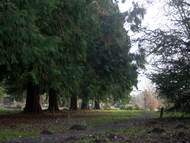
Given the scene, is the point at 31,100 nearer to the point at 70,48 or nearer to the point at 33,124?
the point at 33,124

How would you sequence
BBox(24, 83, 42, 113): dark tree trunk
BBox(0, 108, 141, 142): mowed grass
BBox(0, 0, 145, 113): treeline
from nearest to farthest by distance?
BBox(0, 0, 145, 113): treeline → BBox(0, 108, 141, 142): mowed grass → BBox(24, 83, 42, 113): dark tree trunk

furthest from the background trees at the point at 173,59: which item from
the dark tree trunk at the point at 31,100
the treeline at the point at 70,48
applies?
the dark tree trunk at the point at 31,100

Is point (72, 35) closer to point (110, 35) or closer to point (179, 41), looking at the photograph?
point (110, 35)

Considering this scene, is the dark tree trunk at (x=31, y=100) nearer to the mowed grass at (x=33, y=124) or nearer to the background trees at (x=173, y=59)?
the mowed grass at (x=33, y=124)

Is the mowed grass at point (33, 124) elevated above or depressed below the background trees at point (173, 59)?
below

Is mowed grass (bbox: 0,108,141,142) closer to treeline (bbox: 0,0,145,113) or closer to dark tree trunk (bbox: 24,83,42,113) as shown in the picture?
treeline (bbox: 0,0,145,113)

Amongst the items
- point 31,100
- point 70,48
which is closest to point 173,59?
point 70,48

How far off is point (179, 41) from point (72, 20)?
5902mm

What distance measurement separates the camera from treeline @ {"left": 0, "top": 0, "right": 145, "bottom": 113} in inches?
243

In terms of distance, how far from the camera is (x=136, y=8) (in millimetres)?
12773

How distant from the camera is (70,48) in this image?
10148 millimetres

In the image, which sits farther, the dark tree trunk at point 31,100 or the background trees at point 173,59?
the dark tree trunk at point 31,100

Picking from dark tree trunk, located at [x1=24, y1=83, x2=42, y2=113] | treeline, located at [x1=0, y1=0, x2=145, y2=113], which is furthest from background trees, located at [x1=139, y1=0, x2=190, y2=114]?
dark tree trunk, located at [x1=24, y1=83, x2=42, y2=113]

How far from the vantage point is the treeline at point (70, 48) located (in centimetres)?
617
